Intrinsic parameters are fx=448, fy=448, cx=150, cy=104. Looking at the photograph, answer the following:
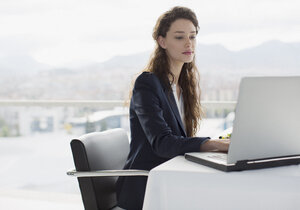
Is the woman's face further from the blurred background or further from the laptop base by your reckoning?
the blurred background

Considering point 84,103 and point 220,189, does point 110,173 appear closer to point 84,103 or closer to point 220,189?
point 220,189

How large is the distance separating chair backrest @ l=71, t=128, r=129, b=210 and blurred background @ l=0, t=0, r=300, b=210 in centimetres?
146

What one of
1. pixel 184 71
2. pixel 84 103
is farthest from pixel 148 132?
pixel 84 103

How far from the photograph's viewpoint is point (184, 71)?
7.52ft

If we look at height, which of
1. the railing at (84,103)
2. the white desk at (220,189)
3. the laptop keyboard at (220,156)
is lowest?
the railing at (84,103)

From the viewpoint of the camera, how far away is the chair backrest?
185 cm

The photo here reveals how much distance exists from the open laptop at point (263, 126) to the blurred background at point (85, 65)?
83.9 inches

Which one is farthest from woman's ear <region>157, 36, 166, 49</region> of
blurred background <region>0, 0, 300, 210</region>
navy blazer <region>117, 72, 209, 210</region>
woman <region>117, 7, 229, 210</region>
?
blurred background <region>0, 0, 300, 210</region>

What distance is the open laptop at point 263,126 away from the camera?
1.26 m

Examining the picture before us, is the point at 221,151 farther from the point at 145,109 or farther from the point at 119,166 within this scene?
the point at 119,166

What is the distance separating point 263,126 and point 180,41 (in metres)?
0.86

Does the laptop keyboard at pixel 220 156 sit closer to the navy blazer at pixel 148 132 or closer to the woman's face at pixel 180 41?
the navy blazer at pixel 148 132

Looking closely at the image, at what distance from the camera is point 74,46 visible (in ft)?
17.8

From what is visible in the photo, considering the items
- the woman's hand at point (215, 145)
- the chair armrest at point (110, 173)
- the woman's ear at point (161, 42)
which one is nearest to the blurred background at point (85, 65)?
the woman's ear at point (161, 42)
